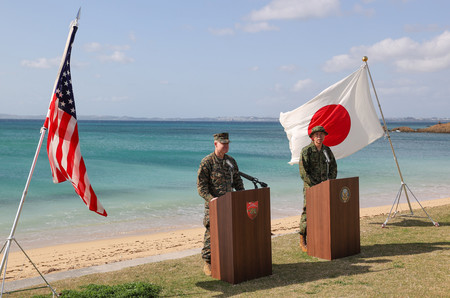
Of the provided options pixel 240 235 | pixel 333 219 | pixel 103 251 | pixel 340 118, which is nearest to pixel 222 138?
pixel 240 235

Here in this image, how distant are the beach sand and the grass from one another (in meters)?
2.02

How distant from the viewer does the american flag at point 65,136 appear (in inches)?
196

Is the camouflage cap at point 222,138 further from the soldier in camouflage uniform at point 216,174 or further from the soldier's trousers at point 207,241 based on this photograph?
the soldier's trousers at point 207,241

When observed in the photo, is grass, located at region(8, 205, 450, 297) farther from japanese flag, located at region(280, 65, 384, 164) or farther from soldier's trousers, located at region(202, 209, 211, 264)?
japanese flag, located at region(280, 65, 384, 164)

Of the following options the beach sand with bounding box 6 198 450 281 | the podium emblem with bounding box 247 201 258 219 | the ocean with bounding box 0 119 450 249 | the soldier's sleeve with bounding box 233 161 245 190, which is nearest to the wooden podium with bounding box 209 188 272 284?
the podium emblem with bounding box 247 201 258 219

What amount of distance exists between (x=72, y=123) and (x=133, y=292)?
1.96m

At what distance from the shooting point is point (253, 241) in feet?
19.0

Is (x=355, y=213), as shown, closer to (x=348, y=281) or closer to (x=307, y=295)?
(x=348, y=281)

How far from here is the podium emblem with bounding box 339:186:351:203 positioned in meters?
6.73

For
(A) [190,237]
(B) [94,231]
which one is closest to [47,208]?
(B) [94,231]

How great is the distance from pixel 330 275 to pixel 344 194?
4.19 ft

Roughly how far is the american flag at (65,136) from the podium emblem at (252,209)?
1.74m

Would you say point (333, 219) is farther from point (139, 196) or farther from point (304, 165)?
point (139, 196)

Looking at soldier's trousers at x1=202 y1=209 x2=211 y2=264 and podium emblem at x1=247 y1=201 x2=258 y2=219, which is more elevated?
podium emblem at x1=247 y1=201 x2=258 y2=219
